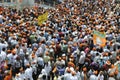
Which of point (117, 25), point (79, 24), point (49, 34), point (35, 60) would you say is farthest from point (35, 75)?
point (117, 25)

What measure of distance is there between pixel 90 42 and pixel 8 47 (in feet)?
13.3

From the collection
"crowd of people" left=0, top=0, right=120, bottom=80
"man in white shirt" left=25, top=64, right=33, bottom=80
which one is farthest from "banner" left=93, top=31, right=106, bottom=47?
"man in white shirt" left=25, top=64, right=33, bottom=80

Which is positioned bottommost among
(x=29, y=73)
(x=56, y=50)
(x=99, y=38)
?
(x=56, y=50)

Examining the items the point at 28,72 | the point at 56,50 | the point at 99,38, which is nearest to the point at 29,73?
the point at 28,72

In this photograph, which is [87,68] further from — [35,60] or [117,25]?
[117,25]

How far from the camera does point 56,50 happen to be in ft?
59.0

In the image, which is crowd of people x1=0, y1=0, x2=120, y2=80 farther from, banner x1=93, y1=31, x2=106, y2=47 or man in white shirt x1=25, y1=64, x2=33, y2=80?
banner x1=93, y1=31, x2=106, y2=47

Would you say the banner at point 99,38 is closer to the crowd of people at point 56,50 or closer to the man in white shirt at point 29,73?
the crowd of people at point 56,50

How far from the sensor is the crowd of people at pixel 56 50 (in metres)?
14.9

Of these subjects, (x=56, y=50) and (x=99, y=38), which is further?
(x=56, y=50)

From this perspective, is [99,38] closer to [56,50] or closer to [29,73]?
[56,50]

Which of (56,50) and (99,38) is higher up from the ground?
(99,38)

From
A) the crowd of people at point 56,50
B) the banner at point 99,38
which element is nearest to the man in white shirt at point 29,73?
the crowd of people at point 56,50

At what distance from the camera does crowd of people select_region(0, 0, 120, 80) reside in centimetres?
1495
